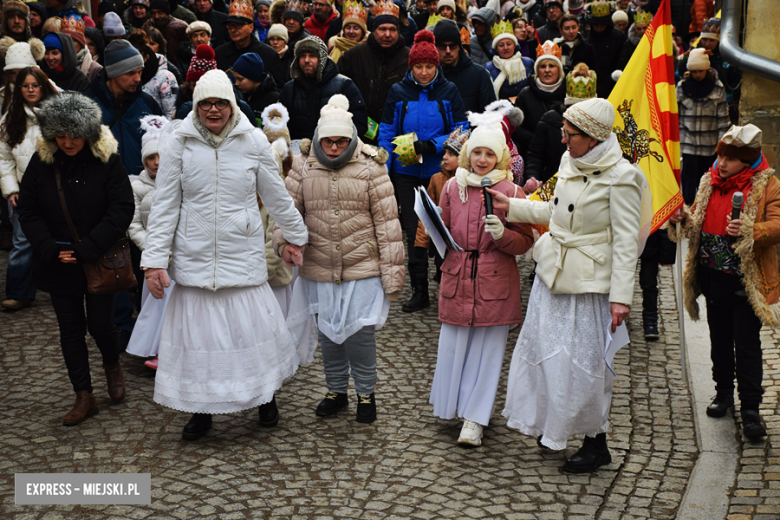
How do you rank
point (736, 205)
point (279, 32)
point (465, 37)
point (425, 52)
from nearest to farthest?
point (736, 205), point (425, 52), point (279, 32), point (465, 37)

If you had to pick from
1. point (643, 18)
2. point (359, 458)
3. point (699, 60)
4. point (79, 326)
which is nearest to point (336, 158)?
point (359, 458)

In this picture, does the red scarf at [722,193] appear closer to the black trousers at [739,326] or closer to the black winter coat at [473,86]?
the black trousers at [739,326]

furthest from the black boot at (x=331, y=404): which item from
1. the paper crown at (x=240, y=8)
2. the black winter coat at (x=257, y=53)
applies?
the paper crown at (x=240, y=8)

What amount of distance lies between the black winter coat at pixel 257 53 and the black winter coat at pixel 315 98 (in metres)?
1.86

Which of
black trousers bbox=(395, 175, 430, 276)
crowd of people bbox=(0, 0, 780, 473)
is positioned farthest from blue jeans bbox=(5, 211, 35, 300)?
black trousers bbox=(395, 175, 430, 276)

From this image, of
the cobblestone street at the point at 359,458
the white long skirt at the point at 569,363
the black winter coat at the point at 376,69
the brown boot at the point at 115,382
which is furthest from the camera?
the black winter coat at the point at 376,69

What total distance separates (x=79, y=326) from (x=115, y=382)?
0.53m

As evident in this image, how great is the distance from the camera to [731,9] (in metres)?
7.44

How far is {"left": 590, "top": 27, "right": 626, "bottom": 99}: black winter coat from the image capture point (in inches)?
520

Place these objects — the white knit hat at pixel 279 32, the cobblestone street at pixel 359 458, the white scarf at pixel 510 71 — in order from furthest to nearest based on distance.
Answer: the white knit hat at pixel 279 32 → the white scarf at pixel 510 71 → the cobblestone street at pixel 359 458

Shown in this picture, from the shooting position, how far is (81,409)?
5.88 meters

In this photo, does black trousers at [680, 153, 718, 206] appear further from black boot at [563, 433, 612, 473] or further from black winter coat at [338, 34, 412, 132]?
black boot at [563, 433, 612, 473]

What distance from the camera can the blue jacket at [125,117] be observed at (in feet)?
24.5

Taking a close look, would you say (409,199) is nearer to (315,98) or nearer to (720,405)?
(315,98)
